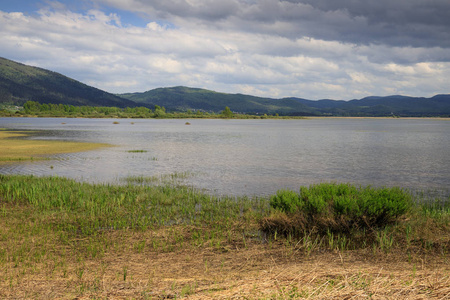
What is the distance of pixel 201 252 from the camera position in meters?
10.6

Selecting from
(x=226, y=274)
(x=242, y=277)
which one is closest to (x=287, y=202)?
(x=226, y=274)

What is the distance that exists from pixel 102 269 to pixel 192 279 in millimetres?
2537

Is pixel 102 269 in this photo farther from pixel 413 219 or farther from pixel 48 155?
pixel 48 155

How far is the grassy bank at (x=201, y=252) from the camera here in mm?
6875

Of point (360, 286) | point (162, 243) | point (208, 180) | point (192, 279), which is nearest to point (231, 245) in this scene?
point (162, 243)

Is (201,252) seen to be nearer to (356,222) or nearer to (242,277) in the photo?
(242,277)

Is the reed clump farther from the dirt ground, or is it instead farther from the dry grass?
the dirt ground

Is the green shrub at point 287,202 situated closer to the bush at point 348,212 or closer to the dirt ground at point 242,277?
the bush at point 348,212

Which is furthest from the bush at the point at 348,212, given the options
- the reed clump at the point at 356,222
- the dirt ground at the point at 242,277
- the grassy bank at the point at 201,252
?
the dirt ground at the point at 242,277

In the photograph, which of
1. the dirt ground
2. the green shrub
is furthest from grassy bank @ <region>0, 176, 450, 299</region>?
the green shrub

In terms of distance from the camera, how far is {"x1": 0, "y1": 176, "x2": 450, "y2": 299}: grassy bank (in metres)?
6.88

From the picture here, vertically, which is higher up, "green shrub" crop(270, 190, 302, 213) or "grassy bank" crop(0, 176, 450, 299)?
"green shrub" crop(270, 190, 302, 213)

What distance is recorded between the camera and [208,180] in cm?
2523

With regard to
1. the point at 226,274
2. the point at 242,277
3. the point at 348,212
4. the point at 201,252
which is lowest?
the point at 201,252
